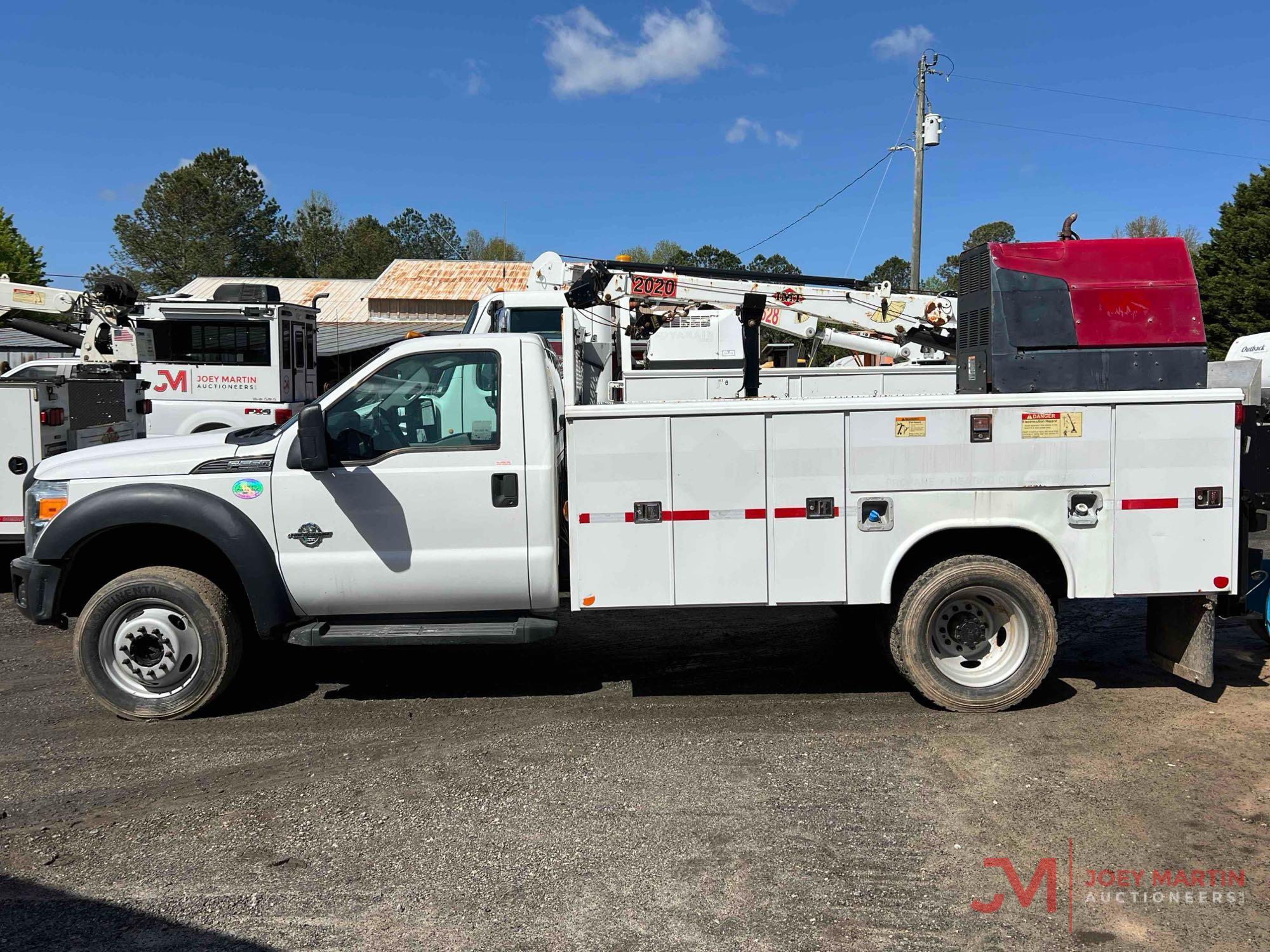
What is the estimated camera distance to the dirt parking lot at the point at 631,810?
→ 11.8 feet

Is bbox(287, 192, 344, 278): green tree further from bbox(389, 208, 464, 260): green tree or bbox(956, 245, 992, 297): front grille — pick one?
bbox(956, 245, 992, 297): front grille

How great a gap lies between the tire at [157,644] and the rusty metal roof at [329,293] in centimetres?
3527

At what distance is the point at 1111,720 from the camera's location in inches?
221

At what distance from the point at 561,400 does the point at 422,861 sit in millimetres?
3113

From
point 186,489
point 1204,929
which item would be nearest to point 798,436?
point 1204,929

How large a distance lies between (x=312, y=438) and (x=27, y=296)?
11.5 metres

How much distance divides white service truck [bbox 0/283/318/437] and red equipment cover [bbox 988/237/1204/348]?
10.9 m

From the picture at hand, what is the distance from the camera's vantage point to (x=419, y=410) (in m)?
5.60

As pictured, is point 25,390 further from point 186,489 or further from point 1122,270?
point 1122,270

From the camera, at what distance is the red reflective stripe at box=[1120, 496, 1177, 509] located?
18.0 ft

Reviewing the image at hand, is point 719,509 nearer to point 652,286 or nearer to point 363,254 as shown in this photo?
point 652,286

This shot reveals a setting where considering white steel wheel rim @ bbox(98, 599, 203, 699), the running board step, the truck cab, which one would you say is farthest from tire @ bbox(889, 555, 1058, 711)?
the truck cab

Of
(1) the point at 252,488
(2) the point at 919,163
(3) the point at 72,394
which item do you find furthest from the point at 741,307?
(2) the point at 919,163

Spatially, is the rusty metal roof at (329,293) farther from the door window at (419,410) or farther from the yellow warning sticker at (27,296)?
the door window at (419,410)
